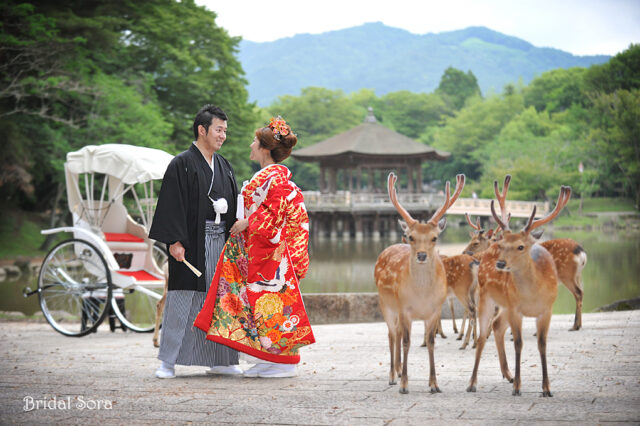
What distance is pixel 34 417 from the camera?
3.96 m

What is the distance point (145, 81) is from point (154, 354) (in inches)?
868

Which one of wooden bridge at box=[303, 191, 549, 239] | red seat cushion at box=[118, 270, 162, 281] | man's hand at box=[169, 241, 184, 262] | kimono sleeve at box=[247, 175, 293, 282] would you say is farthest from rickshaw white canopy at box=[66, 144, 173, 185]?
wooden bridge at box=[303, 191, 549, 239]

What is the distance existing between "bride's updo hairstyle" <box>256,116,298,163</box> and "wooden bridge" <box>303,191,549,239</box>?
35191mm

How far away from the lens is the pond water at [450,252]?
1655 cm

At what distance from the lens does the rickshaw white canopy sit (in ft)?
27.6

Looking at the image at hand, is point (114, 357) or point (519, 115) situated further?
point (519, 115)

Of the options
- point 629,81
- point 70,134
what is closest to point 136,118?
point 70,134

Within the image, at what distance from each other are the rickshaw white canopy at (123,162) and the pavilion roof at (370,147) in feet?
115

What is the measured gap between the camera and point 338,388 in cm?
475

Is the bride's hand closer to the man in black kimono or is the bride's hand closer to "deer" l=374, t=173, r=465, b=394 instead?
the man in black kimono

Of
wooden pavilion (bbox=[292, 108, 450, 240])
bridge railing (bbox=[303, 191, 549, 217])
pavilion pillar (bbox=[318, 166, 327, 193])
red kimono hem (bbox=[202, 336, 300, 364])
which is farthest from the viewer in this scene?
pavilion pillar (bbox=[318, 166, 327, 193])

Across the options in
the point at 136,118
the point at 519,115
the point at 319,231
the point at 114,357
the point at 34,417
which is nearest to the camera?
the point at 34,417

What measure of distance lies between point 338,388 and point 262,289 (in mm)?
969

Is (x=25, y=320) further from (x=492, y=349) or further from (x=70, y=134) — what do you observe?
(x=70, y=134)
